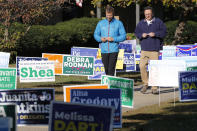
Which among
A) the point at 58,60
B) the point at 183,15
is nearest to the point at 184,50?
the point at 58,60

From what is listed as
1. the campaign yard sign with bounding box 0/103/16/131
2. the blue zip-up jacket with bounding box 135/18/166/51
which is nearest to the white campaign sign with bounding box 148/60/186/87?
the blue zip-up jacket with bounding box 135/18/166/51

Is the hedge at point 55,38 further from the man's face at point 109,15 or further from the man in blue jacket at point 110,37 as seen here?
the man's face at point 109,15

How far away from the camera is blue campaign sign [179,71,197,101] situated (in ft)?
31.0

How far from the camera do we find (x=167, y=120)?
884 cm

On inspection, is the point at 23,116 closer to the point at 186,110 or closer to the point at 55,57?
the point at 186,110

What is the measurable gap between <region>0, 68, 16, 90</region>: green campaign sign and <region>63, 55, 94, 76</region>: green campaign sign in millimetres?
4243

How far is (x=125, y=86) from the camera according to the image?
8.34m

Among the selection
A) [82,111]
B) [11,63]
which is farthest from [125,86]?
[11,63]

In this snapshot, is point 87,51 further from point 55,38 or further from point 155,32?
point 55,38

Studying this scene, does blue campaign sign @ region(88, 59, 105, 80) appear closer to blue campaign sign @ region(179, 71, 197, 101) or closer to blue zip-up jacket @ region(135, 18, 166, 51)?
blue zip-up jacket @ region(135, 18, 166, 51)

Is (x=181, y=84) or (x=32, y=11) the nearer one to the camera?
(x=181, y=84)

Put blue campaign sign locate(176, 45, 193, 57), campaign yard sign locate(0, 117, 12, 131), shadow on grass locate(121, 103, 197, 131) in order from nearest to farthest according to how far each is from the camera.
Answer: campaign yard sign locate(0, 117, 12, 131), shadow on grass locate(121, 103, 197, 131), blue campaign sign locate(176, 45, 193, 57)

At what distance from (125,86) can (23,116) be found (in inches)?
67.6

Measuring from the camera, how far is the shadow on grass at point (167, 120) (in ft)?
26.6
